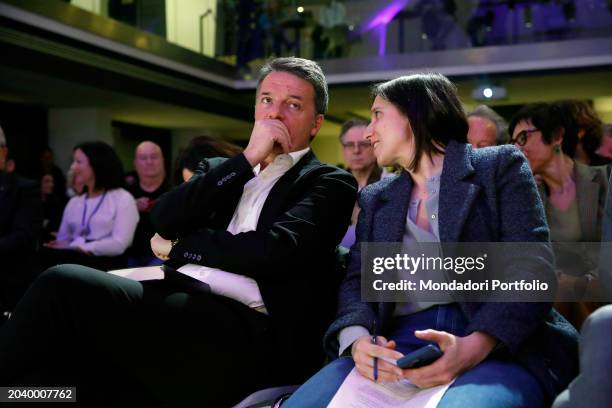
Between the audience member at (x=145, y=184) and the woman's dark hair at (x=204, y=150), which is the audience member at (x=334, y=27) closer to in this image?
the audience member at (x=145, y=184)

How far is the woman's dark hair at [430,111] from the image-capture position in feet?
5.33

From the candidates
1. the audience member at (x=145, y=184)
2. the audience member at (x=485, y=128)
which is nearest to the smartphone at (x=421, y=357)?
the audience member at (x=485, y=128)

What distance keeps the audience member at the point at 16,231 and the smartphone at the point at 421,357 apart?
2708 mm

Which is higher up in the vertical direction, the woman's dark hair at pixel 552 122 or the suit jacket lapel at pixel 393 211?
the woman's dark hair at pixel 552 122

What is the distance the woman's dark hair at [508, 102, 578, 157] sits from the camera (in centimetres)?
256

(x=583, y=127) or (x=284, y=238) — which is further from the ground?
(x=583, y=127)

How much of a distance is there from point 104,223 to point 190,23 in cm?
788

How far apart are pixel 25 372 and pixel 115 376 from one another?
0.26 meters

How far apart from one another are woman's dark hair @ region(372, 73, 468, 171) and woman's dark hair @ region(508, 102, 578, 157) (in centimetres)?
105

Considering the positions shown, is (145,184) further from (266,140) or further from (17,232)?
(266,140)

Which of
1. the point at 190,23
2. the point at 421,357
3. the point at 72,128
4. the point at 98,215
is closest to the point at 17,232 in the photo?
the point at 98,215

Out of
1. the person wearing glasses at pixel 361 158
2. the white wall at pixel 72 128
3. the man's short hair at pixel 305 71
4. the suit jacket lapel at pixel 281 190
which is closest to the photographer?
the suit jacket lapel at pixel 281 190

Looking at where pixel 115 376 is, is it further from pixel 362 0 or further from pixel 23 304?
pixel 362 0

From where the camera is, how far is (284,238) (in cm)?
167
